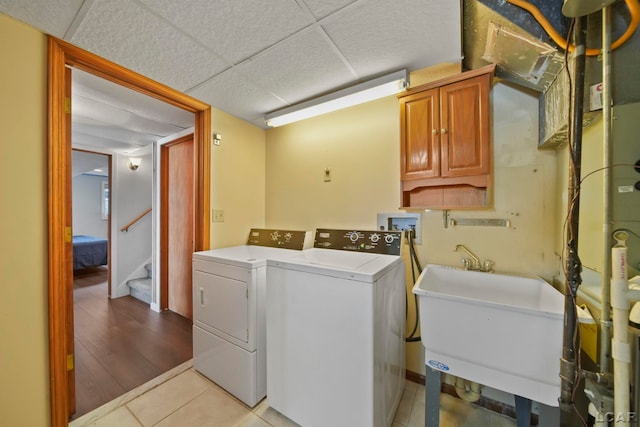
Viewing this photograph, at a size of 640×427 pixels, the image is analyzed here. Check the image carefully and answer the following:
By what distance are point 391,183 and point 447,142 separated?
49 cm

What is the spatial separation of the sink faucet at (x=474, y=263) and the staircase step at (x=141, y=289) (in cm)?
380

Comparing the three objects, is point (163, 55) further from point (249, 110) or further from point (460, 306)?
point (460, 306)

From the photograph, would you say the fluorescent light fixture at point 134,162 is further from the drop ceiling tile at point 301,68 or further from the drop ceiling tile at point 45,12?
the drop ceiling tile at point 301,68

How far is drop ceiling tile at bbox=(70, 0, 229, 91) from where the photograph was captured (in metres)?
Result: 1.12

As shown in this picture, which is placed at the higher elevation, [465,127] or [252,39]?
[252,39]

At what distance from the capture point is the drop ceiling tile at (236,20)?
1066 mm

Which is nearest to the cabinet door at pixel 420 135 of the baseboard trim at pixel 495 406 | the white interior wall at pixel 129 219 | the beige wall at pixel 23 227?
the baseboard trim at pixel 495 406

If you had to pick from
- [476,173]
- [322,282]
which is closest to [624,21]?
[476,173]

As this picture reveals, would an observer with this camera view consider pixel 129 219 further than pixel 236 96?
Yes

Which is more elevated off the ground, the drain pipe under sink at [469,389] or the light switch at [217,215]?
the light switch at [217,215]

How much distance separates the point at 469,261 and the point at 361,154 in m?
1.13

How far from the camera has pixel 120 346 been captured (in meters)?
2.23

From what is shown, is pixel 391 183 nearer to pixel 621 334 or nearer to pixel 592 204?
pixel 592 204

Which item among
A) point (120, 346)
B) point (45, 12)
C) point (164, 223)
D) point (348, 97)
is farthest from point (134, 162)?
point (348, 97)
